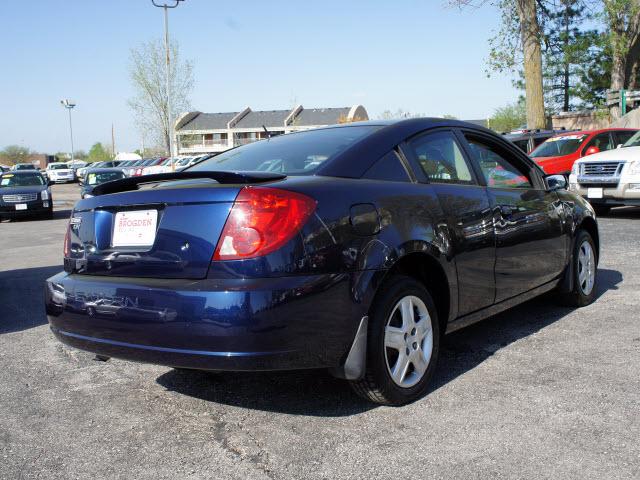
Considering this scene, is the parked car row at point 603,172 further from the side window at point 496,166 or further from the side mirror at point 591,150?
the side window at point 496,166

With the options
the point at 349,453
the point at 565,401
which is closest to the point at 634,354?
the point at 565,401

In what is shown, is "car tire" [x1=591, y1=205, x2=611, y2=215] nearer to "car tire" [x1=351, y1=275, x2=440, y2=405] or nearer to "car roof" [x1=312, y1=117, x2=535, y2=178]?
"car roof" [x1=312, y1=117, x2=535, y2=178]

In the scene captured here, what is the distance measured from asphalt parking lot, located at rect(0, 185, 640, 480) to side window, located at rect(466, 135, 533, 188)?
3.54 ft

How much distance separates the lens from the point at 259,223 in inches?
113

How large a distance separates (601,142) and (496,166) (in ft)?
39.8

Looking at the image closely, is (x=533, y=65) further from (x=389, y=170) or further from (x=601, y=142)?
(x=389, y=170)

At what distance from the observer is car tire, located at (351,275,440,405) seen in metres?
3.19

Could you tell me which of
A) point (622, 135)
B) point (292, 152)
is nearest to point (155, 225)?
point (292, 152)

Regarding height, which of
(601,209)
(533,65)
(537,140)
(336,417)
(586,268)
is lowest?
(336,417)

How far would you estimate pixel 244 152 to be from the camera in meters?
4.23

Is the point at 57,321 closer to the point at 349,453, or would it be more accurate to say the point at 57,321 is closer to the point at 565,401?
the point at 349,453

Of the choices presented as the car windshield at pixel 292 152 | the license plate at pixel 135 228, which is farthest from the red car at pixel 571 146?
Answer: the license plate at pixel 135 228

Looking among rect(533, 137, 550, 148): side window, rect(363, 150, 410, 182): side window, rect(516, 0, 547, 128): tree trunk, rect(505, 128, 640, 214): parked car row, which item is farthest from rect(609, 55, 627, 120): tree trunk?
rect(363, 150, 410, 182): side window

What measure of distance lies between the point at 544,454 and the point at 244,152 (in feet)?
8.20
